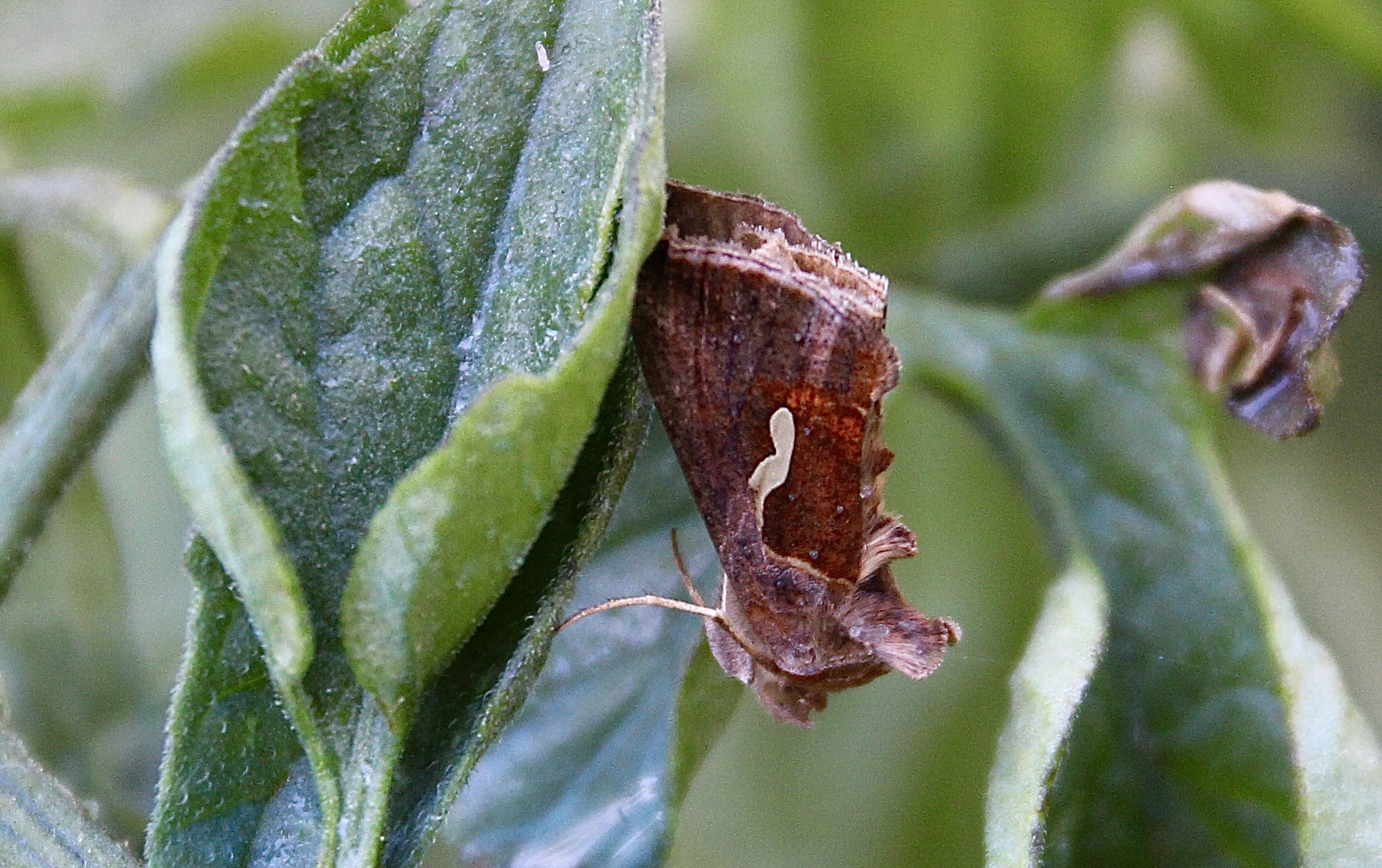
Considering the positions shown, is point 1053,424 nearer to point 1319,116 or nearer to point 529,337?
point 529,337

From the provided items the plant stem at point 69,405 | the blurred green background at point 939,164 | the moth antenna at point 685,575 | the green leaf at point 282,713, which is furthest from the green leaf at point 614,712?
the blurred green background at point 939,164

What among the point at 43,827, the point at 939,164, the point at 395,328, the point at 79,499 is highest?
the point at 395,328

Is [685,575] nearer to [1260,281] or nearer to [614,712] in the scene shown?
[614,712]

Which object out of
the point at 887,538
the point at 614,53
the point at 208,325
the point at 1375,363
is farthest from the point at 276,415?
the point at 1375,363

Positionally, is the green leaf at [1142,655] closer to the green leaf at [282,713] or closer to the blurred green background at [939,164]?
the green leaf at [282,713]

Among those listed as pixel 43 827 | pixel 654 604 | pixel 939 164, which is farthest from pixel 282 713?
pixel 939 164

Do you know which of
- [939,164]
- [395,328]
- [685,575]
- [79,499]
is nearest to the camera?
[395,328]

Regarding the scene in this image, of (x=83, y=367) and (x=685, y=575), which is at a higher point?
(x=83, y=367)
